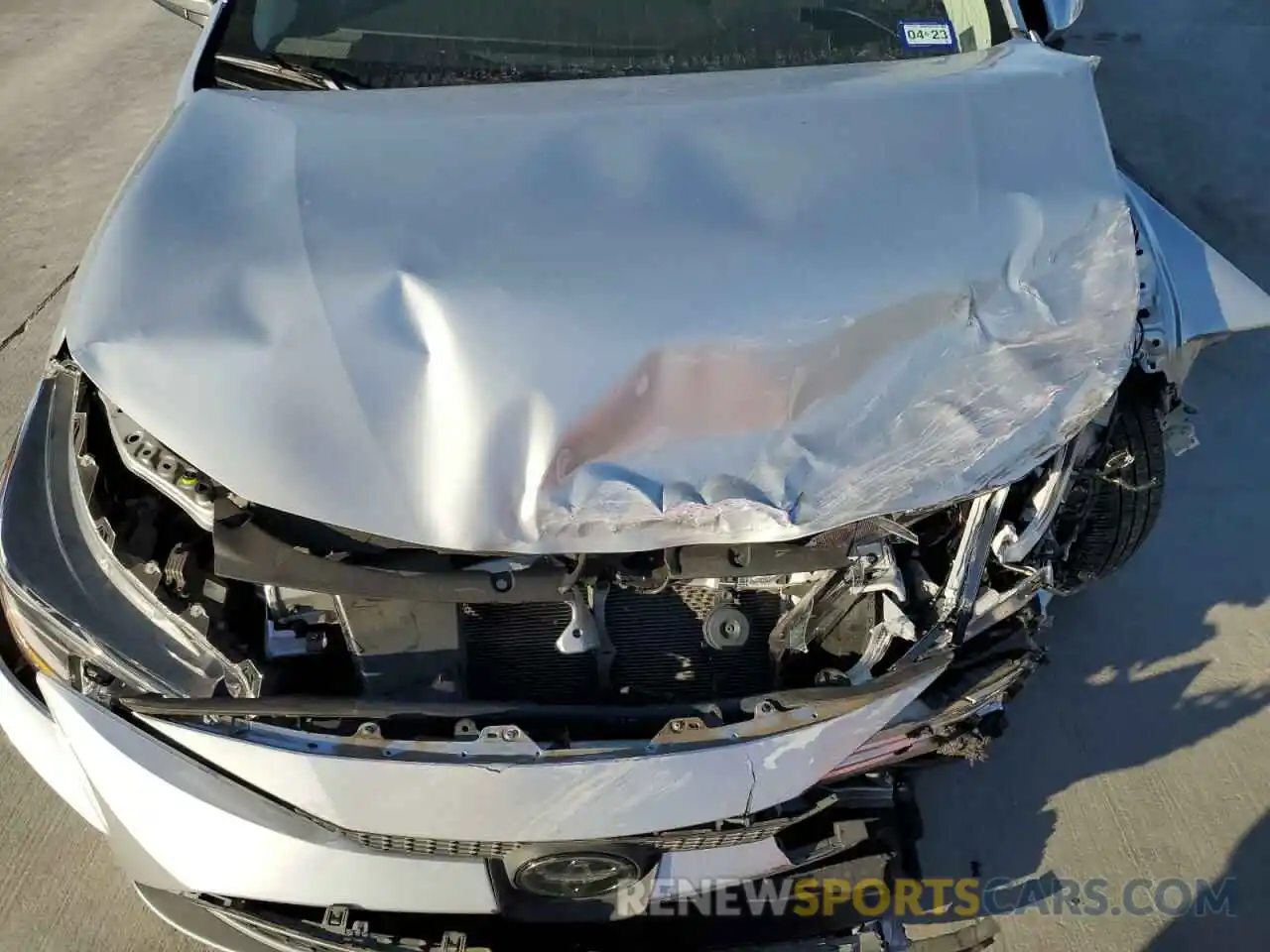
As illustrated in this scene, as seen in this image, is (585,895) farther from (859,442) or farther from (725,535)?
(859,442)

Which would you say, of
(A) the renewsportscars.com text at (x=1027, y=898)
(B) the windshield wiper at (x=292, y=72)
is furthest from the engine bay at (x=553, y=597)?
(B) the windshield wiper at (x=292, y=72)

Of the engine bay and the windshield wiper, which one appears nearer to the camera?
the engine bay

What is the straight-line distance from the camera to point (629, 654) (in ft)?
6.87

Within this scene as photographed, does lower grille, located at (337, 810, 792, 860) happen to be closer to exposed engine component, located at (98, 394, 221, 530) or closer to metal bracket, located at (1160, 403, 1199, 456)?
exposed engine component, located at (98, 394, 221, 530)

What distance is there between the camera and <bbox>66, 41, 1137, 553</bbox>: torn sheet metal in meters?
1.66

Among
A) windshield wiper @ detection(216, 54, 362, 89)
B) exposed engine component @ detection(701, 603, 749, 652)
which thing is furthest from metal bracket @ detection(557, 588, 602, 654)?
windshield wiper @ detection(216, 54, 362, 89)

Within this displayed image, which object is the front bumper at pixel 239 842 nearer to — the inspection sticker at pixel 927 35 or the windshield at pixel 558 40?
Result: the windshield at pixel 558 40

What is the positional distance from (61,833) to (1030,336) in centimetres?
248

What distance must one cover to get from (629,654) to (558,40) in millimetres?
1430

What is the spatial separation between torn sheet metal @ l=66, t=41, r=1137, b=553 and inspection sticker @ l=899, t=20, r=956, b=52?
0.56m

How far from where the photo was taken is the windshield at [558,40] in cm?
233

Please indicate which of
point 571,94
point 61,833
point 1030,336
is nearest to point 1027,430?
point 1030,336

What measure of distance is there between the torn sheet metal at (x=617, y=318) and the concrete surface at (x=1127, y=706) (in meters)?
1.18

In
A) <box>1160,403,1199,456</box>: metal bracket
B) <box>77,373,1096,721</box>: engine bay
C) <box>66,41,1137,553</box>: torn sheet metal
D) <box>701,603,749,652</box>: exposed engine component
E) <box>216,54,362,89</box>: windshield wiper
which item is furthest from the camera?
<box>1160,403,1199,456</box>: metal bracket
